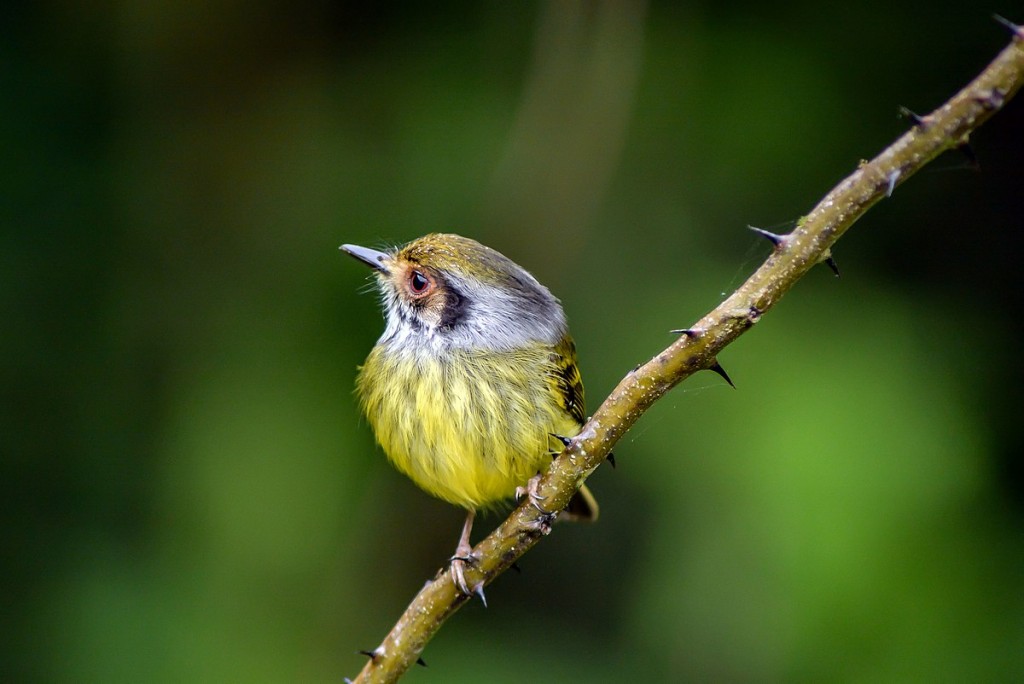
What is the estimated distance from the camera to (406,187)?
523cm

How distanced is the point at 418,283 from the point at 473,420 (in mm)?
584

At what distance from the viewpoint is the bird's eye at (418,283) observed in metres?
3.54

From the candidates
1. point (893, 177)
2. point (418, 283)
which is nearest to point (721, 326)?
point (893, 177)

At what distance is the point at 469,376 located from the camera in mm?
3301

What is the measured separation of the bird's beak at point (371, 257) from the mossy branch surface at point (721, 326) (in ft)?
4.51

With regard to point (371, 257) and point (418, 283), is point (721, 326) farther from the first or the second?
point (371, 257)

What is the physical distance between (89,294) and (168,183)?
0.71 meters

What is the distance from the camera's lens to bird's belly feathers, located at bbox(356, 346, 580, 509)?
3.23m

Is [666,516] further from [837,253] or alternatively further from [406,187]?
[406,187]

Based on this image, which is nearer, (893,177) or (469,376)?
(893,177)

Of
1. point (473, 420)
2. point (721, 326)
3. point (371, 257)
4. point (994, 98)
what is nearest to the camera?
point (994, 98)

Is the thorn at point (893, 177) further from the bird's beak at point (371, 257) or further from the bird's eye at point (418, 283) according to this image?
the bird's beak at point (371, 257)

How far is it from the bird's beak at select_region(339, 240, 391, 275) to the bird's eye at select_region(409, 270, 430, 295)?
0.12 m

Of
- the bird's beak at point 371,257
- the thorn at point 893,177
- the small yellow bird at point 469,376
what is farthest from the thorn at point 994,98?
the bird's beak at point 371,257
